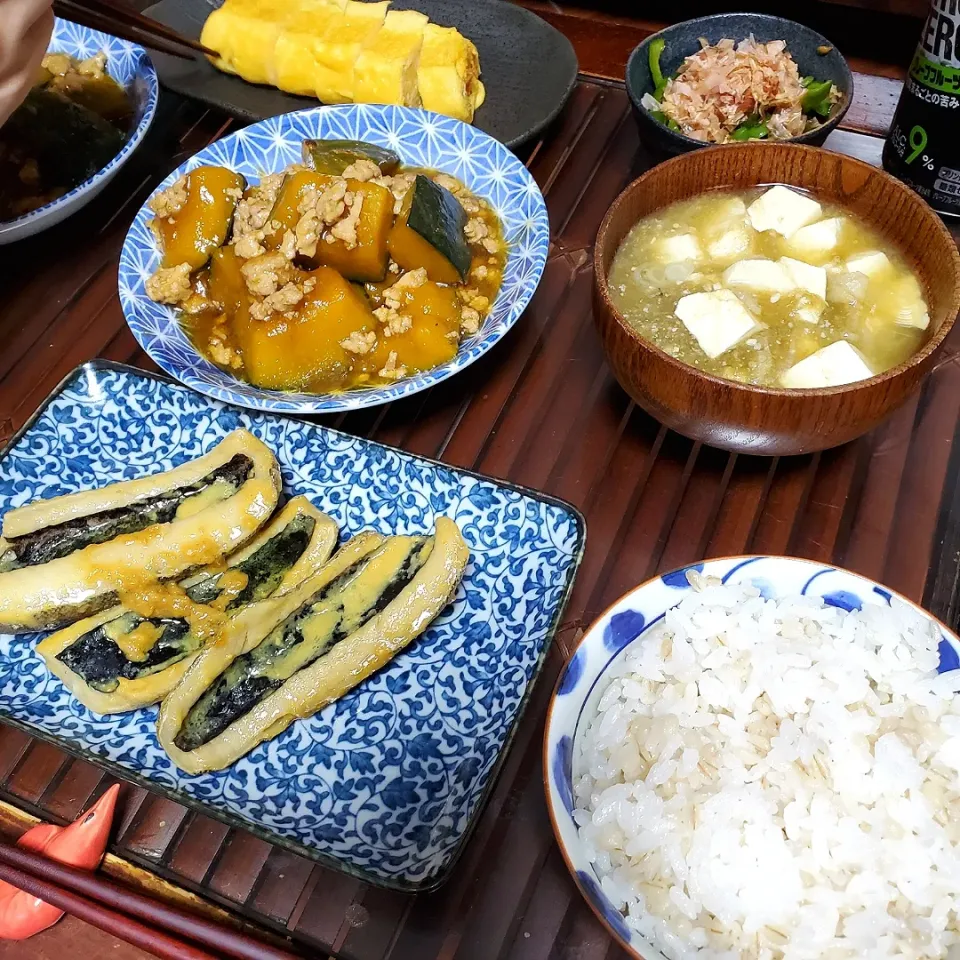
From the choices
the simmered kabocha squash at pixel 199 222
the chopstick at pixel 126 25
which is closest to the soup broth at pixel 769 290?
the simmered kabocha squash at pixel 199 222

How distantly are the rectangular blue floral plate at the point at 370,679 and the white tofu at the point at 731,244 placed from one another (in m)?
0.55

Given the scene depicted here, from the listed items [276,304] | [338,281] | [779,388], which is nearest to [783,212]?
[779,388]

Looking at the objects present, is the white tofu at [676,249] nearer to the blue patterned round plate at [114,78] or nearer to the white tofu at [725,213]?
the white tofu at [725,213]

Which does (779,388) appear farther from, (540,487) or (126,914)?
(126,914)

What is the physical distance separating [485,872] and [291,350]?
906mm

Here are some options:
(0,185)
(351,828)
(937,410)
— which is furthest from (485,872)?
(0,185)

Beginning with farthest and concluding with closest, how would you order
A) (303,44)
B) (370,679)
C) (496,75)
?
1. (496,75)
2. (303,44)
3. (370,679)

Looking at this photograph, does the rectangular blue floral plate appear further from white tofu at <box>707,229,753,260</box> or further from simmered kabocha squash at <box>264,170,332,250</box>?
white tofu at <box>707,229,753,260</box>

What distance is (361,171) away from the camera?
5.43 ft

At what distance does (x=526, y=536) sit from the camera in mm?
1286

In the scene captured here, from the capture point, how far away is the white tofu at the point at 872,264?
1363mm

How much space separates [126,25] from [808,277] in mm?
1621

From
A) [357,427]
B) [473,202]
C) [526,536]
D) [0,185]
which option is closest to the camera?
[526,536]

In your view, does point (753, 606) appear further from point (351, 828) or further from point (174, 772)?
point (174, 772)
